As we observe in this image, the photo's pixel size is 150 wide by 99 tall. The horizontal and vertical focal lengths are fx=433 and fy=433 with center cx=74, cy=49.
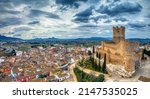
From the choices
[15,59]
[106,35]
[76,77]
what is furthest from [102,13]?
[15,59]

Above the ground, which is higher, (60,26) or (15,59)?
(60,26)

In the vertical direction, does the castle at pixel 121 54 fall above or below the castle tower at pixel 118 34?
below

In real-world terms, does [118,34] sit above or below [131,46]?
above

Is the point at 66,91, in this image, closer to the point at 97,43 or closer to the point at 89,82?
the point at 89,82

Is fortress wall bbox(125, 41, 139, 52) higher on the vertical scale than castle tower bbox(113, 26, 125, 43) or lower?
lower

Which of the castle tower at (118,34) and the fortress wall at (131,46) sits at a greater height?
the castle tower at (118,34)

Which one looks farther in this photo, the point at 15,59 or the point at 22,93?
the point at 15,59

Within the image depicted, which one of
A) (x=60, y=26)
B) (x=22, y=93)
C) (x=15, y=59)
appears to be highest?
(x=60, y=26)
